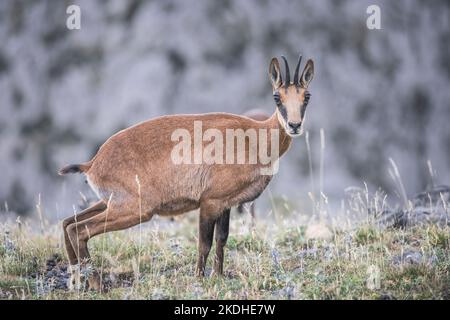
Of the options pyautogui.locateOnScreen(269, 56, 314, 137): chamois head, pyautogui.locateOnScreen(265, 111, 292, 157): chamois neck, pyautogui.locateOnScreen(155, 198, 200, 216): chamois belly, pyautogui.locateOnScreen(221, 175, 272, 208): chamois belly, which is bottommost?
pyautogui.locateOnScreen(155, 198, 200, 216): chamois belly

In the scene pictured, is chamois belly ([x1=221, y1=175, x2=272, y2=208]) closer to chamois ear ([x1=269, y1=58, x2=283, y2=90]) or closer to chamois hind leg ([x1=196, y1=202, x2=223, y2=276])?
chamois hind leg ([x1=196, y1=202, x2=223, y2=276])

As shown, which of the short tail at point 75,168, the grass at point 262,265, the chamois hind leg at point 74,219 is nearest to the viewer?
the grass at point 262,265

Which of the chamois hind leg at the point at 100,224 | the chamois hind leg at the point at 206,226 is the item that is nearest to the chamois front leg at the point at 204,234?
the chamois hind leg at the point at 206,226

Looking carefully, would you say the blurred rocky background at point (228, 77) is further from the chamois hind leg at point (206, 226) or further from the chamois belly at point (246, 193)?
the chamois hind leg at point (206, 226)

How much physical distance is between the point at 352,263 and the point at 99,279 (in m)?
3.08

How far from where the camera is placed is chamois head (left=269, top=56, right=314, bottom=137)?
915cm

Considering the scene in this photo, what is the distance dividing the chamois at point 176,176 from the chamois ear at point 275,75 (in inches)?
0.5

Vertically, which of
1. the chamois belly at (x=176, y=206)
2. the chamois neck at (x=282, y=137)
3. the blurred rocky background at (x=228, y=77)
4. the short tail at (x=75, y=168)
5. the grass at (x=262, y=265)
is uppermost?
the blurred rocky background at (x=228, y=77)

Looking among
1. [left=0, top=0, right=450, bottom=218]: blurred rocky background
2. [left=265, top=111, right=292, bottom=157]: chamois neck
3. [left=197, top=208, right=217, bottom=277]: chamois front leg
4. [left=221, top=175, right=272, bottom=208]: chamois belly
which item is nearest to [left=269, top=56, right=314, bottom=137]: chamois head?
[left=265, top=111, right=292, bottom=157]: chamois neck

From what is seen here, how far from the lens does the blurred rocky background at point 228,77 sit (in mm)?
31312

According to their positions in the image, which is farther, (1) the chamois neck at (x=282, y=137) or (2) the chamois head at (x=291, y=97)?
(1) the chamois neck at (x=282, y=137)

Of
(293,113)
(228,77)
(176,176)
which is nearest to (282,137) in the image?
(293,113)

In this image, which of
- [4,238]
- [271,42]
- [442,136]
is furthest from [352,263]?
[271,42]

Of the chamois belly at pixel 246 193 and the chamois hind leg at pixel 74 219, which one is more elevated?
the chamois belly at pixel 246 193
